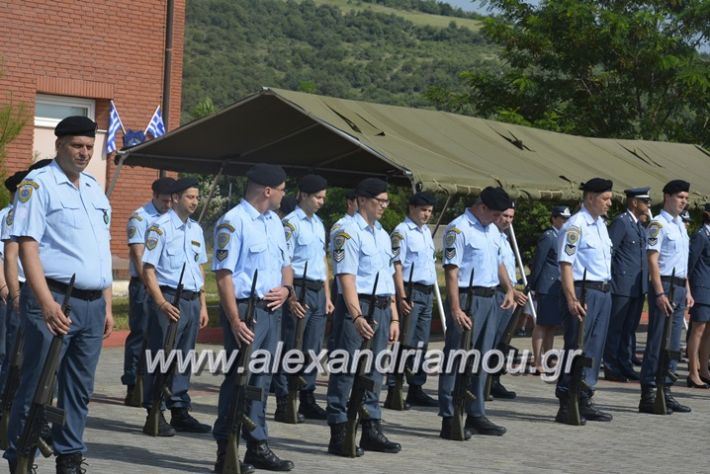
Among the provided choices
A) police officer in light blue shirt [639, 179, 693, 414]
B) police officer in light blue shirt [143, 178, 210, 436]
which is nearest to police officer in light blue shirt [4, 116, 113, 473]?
police officer in light blue shirt [143, 178, 210, 436]

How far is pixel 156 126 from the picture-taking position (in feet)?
71.0

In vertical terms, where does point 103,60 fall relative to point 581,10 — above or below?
below

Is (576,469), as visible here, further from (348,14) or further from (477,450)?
(348,14)

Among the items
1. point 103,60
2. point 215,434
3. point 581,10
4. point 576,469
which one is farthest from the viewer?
point 581,10

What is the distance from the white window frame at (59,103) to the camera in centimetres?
2105

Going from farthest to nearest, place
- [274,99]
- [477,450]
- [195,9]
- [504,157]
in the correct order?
[195,9] < [504,157] < [274,99] < [477,450]

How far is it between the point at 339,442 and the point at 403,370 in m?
2.89

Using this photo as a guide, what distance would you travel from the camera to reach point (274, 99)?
1445 centimetres

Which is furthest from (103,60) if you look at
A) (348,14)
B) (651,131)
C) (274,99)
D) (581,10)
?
(348,14)

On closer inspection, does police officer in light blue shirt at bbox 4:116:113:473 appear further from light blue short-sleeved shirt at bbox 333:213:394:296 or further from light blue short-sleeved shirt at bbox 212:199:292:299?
light blue short-sleeved shirt at bbox 333:213:394:296

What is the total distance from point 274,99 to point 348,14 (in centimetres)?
10214

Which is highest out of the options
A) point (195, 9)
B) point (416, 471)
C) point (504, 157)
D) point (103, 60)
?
point (195, 9)

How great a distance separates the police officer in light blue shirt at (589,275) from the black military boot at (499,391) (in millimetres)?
1606

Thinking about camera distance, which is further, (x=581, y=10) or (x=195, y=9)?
(x=195, y=9)
